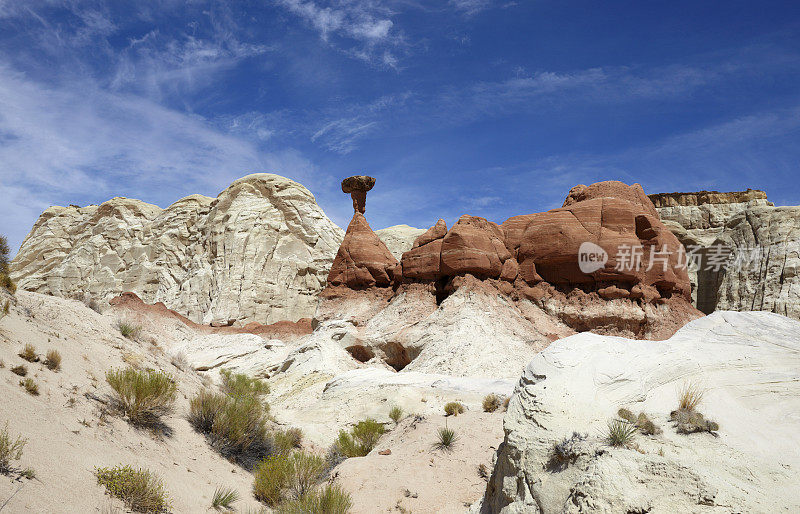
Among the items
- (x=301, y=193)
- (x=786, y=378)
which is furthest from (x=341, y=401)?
Answer: (x=301, y=193)

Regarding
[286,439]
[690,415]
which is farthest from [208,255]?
[690,415]

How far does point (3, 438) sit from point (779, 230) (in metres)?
50.7

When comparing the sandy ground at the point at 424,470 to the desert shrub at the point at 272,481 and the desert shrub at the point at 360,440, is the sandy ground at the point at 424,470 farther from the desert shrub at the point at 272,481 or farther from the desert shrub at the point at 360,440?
the desert shrub at the point at 272,481

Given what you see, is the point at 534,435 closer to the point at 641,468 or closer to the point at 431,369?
the point at 641,468

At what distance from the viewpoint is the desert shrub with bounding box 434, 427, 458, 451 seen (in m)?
9.88

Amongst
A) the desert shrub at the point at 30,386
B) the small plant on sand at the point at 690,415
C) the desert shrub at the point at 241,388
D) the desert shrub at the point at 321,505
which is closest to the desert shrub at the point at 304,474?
the desert shrub at the point at 321,505

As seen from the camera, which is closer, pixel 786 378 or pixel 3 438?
pixel 786 378

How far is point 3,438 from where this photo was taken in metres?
5.64

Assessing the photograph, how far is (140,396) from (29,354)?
1922mm

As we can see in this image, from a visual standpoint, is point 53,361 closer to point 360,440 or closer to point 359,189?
point 360,440

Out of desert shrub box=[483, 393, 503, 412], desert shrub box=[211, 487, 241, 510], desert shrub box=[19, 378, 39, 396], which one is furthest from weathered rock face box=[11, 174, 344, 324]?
desert shrub box=[211, 487, 241, 510]

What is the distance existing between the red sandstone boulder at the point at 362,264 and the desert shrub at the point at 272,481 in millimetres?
22094

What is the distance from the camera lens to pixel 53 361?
866 centimetres

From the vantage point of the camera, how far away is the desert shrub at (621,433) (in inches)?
168
